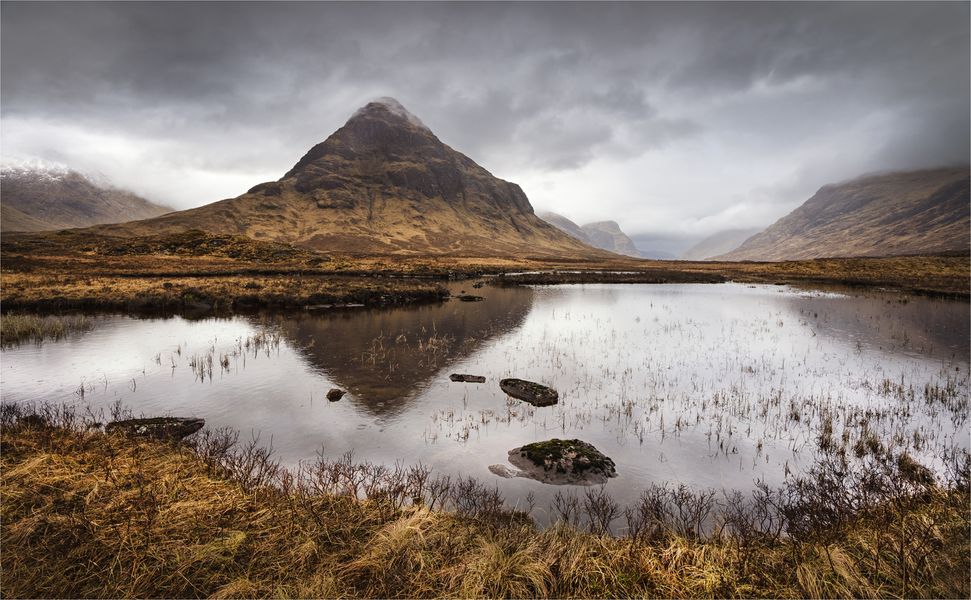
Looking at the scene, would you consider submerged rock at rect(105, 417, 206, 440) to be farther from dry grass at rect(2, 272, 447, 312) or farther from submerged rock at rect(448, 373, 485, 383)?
dry grass at rect(2, 272, 447, 312)

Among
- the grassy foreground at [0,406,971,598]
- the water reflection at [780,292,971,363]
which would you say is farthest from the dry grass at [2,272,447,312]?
the water reflection at [780,292,971,363]

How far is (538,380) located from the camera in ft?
57.5

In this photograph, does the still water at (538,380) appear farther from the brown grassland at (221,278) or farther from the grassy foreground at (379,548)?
the brown grassland at (221,278)

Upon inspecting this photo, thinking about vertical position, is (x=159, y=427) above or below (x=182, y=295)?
below

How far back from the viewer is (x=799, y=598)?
16.1 feet

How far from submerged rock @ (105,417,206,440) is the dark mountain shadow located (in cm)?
471

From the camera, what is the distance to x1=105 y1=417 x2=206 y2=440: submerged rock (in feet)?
35.0

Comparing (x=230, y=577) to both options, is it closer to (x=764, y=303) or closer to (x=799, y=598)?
(x=799, y=598)

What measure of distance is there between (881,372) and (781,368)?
3.78m

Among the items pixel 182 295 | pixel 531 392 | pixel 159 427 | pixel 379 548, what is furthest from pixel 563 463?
pixel 182 295

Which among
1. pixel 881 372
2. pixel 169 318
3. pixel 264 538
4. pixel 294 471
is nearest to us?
pixel 264 538

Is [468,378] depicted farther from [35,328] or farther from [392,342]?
[35,328]

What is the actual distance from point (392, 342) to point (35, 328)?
61.6ft

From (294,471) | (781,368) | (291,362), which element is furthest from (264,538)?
(781,368)
